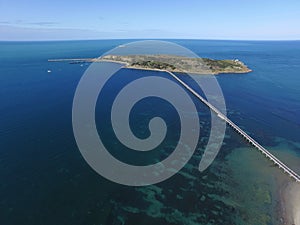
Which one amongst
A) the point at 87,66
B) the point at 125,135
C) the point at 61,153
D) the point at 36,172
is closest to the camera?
the point at 36,172

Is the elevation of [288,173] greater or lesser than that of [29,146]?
lesser

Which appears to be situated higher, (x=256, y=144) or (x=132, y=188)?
(x=132, y=188)

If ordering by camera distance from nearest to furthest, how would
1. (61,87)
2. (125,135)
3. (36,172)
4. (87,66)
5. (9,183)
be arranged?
(9,183) < (36,172) < (125,135) < (61,87) < (87,66)

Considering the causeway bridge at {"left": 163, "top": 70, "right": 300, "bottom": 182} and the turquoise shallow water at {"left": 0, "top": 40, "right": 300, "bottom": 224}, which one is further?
the causeway bridge at {"left": 163, "top": 70, "right": 300, "bottom": 182}

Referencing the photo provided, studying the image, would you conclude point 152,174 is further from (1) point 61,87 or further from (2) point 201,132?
(1) point 61,87

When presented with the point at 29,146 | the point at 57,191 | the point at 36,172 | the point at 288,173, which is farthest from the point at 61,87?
the point at 288,173

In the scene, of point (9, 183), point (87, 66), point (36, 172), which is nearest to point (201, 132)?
point (36, 172)

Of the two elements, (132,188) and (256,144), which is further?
(256,144)

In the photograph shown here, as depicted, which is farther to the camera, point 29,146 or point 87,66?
point 87,66

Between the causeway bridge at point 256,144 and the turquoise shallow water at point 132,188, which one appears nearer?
the turquoise shallow water at point 132,188
